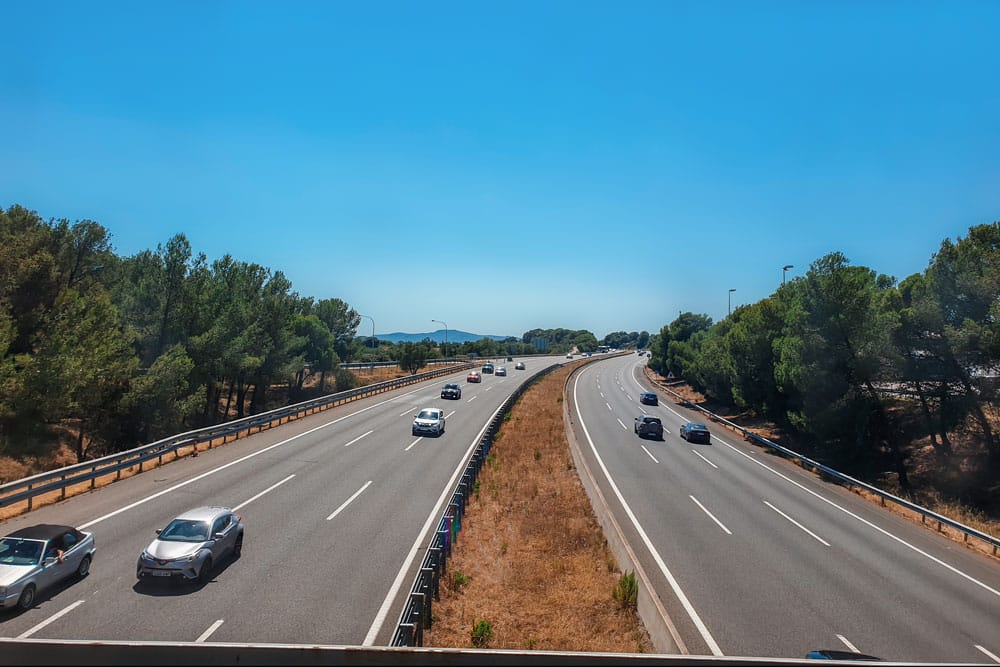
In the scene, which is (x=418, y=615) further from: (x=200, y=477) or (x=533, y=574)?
(x=200, y=477)

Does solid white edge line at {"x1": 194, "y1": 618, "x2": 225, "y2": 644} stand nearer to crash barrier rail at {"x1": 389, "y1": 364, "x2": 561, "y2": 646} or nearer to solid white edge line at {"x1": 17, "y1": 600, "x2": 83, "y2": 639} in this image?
solid white edge line at {"x1": 17, "y1": 600, "x2": 83, "y2": 639}

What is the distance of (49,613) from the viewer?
1068 cm

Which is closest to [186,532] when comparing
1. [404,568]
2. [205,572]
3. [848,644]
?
[205,572]

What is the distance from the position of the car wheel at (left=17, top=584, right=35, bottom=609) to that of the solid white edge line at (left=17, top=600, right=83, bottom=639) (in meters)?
0.69

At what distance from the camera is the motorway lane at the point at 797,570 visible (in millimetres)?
11133

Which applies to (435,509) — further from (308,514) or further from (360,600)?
(360,600)

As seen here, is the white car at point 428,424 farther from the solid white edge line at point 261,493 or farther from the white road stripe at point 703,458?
the white road stripe at point 703,458

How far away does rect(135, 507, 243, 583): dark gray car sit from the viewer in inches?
472

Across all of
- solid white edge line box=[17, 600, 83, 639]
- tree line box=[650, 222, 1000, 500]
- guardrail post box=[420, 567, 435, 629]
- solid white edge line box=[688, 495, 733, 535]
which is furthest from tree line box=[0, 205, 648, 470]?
tree line box=[650, 222, 1000, 500]

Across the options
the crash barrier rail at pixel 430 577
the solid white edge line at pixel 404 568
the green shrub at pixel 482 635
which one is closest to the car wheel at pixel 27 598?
the solid white edge line at pixel 404 568

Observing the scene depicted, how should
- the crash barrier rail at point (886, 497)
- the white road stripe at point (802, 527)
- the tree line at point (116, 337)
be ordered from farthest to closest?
the tree line at point (116, 337) → the crash barrier rail at point (886, 497) → the white road stripe at point (802, 527)

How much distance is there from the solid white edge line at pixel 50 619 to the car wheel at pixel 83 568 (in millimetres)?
1355

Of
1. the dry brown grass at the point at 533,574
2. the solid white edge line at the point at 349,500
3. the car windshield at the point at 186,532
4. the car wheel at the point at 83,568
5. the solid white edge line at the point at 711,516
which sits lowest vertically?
the dry brown grass at the point at 533,574

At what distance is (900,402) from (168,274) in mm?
49596
